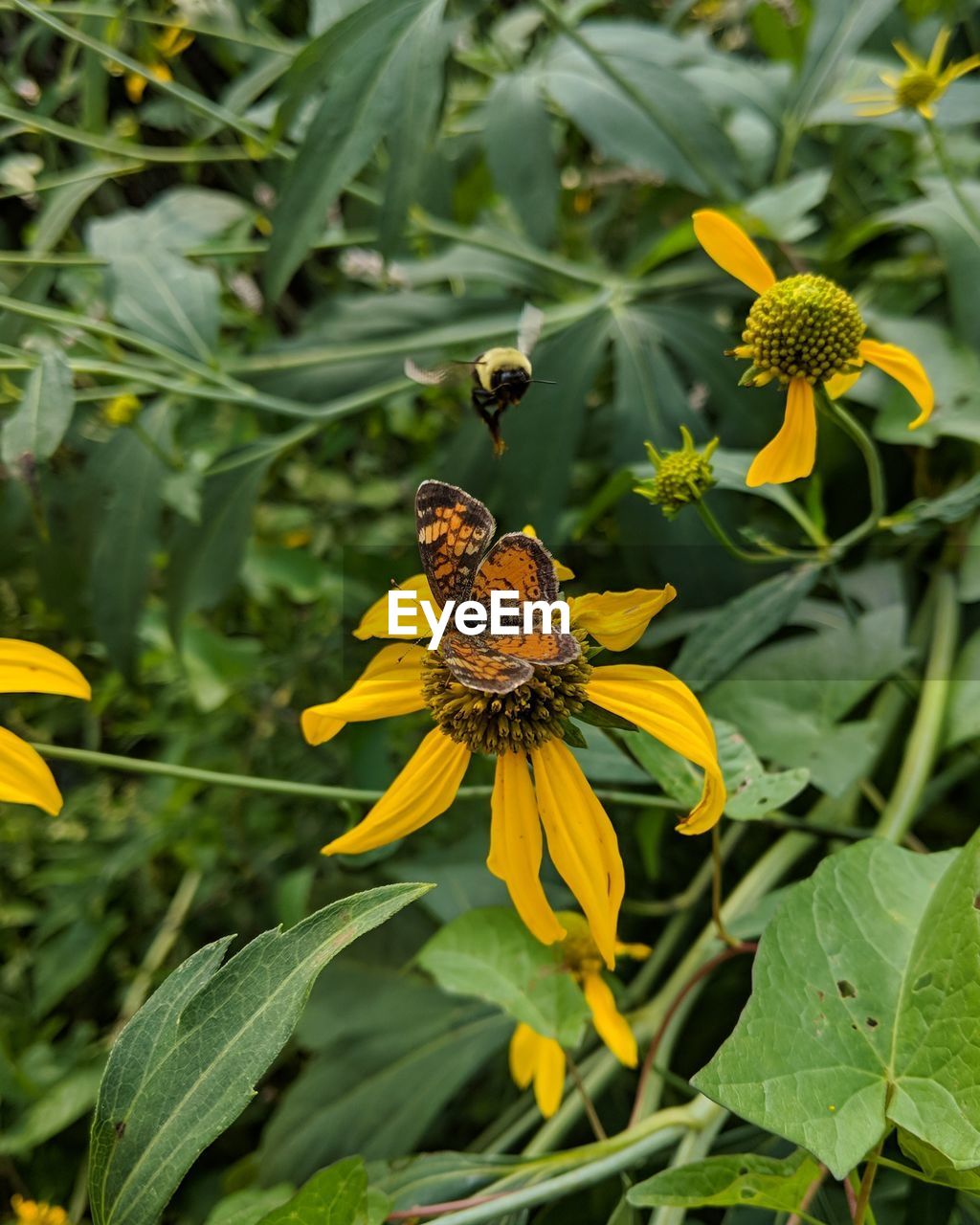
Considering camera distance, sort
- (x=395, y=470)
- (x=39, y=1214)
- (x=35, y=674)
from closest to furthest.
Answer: (x=35, y=674)
(x=39, y=1214)
(x=395, y=470)

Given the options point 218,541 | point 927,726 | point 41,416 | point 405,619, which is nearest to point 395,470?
point 218,541

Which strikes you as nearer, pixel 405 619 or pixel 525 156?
pixel 405 619

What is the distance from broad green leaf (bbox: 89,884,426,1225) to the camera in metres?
0.31

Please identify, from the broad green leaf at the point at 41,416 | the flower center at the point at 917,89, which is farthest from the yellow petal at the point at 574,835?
the flower center at the point at 917,89

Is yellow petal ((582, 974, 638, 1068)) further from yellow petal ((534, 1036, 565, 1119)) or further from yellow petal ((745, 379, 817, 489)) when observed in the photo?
yellow petal ((745, 379, 817, 489))

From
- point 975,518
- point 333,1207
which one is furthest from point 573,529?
point 333,1207

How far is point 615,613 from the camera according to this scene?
0.30 metres

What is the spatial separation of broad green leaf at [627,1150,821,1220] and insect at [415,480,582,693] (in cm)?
25

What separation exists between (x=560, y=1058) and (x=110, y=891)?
2.06ft

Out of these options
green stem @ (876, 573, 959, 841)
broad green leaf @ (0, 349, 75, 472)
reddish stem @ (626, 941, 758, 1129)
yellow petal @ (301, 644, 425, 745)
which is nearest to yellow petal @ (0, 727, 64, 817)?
yellow petal @ (301, 644, 425, 745)

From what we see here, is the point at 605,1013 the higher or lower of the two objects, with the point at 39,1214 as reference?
higher

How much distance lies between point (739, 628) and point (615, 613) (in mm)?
155

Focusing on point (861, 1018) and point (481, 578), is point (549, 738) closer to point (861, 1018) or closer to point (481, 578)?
point (481, 578)
